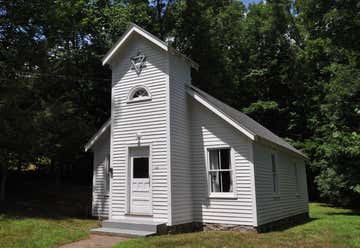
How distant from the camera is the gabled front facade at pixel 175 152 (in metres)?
11.5

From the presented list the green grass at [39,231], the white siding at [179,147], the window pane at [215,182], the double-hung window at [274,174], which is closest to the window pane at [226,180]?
the window pane at [215,182]

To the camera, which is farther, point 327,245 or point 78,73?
point 78,73

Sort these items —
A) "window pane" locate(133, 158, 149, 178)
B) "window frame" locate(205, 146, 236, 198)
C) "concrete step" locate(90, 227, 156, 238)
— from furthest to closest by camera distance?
"window pane" locate(133, 158, 149, 178) < "window frame" locate(205, 146, 236, 198) < "concrete step" locate(90, 227, 156, 238)

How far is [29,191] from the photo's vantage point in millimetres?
21781

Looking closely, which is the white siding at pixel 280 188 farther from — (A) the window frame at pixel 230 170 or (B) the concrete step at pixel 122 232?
(B) the concrete step at pixel 122 232

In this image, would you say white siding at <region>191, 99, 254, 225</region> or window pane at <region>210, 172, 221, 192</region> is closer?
white siding at <region>191, 99, 254, 225</region>

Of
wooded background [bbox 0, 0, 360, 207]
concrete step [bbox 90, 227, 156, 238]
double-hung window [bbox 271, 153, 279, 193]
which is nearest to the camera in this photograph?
concrete step [bbox 90, 227, 156, 238]

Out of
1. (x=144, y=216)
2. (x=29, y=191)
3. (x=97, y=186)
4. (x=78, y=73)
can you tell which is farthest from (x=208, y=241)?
(x=78, y=73)

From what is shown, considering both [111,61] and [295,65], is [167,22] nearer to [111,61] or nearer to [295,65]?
[295,65]

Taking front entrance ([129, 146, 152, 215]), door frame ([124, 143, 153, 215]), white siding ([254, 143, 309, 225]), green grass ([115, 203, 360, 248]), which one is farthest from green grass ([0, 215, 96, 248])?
A: white siding ([254, 143, 309, 225])

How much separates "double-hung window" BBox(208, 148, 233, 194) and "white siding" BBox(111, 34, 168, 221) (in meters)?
1.79

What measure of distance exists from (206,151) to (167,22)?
55.4 ft

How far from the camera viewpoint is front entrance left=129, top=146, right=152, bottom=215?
11.8m

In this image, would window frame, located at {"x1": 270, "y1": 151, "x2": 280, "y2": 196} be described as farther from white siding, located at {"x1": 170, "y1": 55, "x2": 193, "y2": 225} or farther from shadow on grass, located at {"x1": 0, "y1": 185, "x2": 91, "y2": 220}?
shadow on grass, located at {"x1": 0, "y1": 185, "x2": 91, "y2": 220}
